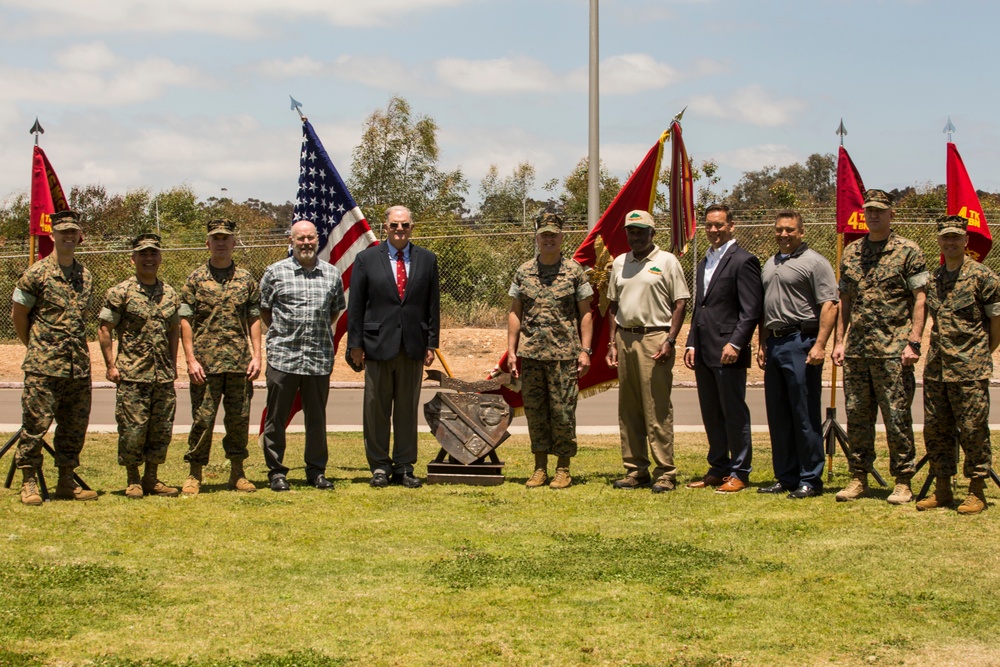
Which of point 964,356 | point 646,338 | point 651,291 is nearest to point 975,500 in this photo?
point 964,356

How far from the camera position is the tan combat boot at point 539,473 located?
9.41m

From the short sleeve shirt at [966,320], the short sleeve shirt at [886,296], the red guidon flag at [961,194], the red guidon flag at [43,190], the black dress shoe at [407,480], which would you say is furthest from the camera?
the red guidon flag at [43,190]

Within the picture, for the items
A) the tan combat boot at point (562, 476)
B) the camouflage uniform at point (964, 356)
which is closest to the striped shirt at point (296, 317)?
the tan combat boot at point (562, 476)

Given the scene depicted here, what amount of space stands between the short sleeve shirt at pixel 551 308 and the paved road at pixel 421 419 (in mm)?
4203

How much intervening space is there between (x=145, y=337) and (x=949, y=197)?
6.70 meters

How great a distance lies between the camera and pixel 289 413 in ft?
31.2

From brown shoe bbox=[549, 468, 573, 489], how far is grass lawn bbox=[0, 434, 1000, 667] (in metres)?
0.10

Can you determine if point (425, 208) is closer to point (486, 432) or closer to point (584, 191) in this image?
point (584, 191)

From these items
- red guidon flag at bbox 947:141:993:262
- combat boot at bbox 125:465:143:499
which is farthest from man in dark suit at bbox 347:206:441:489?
red guidon flag at bbox 947:141:993:262

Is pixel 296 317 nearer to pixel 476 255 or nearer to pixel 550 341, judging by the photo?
pixel 550 341

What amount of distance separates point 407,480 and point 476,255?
1397cm

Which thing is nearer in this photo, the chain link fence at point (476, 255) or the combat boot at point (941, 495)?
the combat boot at point (941, 495)

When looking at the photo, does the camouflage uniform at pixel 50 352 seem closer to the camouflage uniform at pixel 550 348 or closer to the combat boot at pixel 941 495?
the camouflage uniform at pixel 550 348

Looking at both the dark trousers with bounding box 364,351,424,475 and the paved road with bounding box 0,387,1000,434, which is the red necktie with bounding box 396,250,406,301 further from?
the paved road with bounding box 0,387,1000,434
